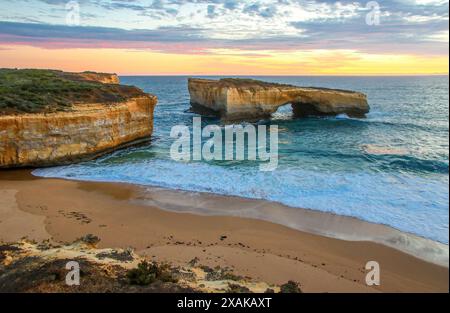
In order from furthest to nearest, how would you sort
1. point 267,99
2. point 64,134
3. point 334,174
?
point 267,99 → point 64,134 → point 334,174

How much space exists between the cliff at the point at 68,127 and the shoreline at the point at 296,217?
15.7 ft

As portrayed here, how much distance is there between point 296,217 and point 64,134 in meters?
13.4

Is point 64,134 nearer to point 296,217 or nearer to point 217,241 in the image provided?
point 217,241

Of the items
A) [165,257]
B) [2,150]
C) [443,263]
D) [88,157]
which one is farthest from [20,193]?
[443,263]

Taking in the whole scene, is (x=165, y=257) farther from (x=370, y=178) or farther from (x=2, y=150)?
(x=2, y=150)

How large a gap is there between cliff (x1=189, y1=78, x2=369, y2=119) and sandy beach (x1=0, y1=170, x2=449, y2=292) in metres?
22.1

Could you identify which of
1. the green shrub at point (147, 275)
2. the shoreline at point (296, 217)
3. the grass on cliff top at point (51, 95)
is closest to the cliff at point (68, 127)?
the grass on cliff top at point (51, 95)

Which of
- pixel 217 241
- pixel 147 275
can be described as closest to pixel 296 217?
pixel 217 241

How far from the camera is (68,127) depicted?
776 inches

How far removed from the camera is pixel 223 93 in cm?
3575

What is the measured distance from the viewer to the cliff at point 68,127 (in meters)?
18.3

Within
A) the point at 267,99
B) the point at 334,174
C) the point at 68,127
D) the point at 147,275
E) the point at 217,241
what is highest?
the point at 267,99

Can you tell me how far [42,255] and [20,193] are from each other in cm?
826
